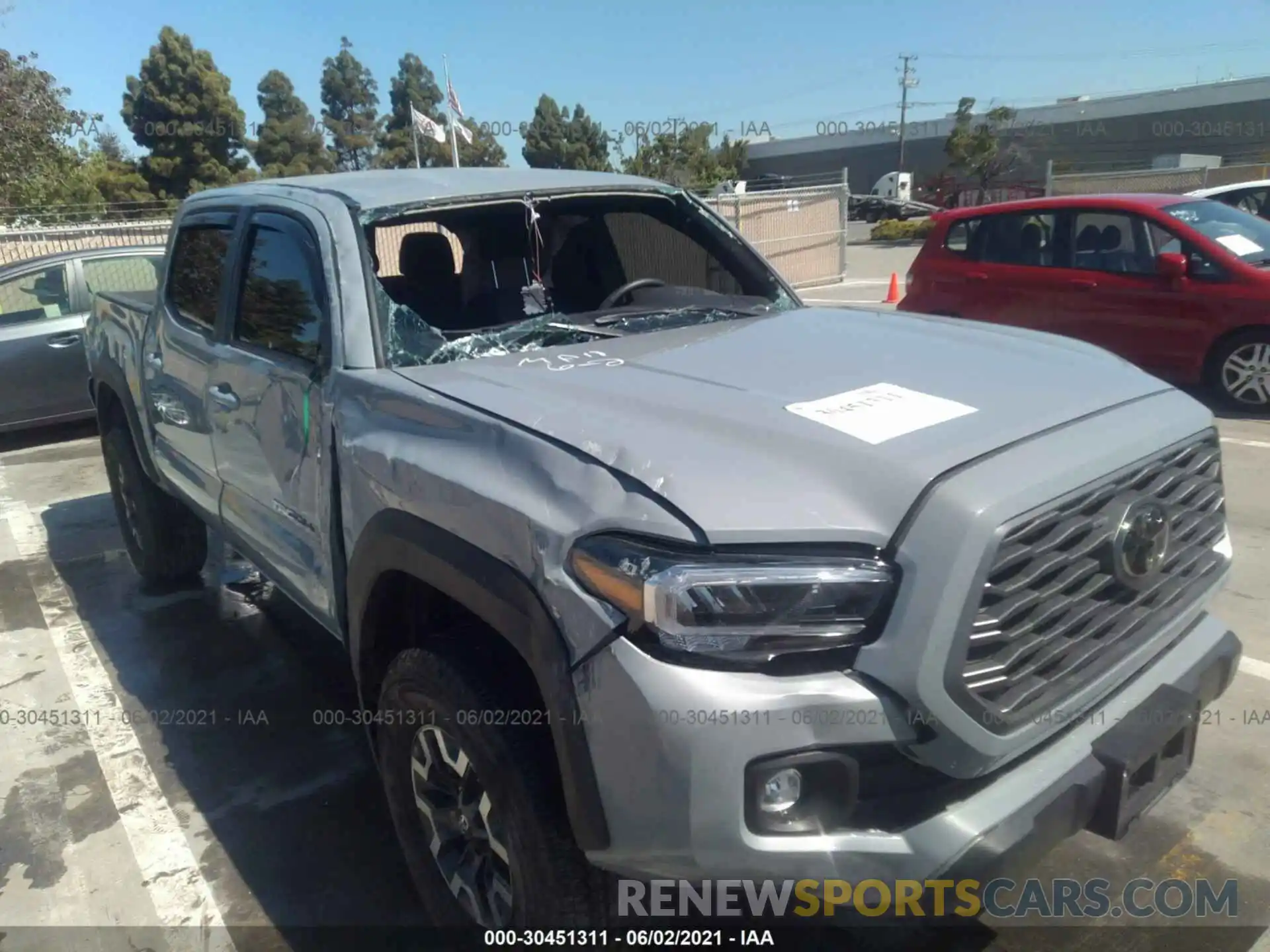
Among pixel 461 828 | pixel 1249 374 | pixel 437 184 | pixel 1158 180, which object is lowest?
pixel 1249 374

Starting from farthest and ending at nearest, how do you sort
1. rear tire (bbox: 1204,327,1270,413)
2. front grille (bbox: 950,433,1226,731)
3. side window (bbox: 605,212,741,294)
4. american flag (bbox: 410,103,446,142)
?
american flag (bbox: 410,103,446,142)
rear tire (bbox: 1204,327,1270,413)
side window (bbox: 605,212,741,294)
front grille (bbox: 950,433,1226,731)

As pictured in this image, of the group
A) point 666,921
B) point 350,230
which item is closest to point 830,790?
point 666,921

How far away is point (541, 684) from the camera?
1861 millimetres

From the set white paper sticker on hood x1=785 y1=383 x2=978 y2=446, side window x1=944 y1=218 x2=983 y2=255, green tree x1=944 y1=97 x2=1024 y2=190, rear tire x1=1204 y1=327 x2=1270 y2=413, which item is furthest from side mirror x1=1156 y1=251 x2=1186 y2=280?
green tree x1=944 y1=97 x2=1024 y2=190

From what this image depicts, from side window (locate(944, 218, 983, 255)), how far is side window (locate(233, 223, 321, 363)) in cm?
693

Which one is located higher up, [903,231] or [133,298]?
[133,298]

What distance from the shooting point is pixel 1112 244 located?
25.7 ft

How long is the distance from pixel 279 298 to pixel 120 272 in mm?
6836

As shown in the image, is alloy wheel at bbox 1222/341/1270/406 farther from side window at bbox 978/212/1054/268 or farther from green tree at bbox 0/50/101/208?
green tree at bbox 0/50/101/208

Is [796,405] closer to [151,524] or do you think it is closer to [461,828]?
[461,828]

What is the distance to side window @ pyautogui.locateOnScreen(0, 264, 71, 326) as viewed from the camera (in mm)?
8438

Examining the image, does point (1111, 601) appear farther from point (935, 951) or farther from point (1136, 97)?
point (1136, 97)

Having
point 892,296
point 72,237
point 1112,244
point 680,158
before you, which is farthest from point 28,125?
point 680,158

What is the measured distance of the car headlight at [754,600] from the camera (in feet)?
5.63
